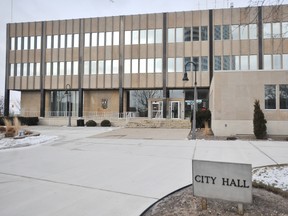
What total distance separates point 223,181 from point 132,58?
35.1 m

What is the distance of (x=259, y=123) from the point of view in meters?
17.9

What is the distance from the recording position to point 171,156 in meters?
10.8

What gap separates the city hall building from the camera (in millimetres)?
35219

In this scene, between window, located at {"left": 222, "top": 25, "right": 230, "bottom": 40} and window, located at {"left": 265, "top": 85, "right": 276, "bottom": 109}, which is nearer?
window, located at {"left": 265, "top": 85, "right": 276, "bottom": 109}

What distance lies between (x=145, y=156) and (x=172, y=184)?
4.45 meters

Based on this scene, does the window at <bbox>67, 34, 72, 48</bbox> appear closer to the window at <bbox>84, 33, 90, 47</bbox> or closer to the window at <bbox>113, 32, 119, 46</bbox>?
the window at <bbox>84, 33, 90, 47</bbox>

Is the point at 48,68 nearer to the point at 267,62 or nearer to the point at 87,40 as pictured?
the point at 87,40

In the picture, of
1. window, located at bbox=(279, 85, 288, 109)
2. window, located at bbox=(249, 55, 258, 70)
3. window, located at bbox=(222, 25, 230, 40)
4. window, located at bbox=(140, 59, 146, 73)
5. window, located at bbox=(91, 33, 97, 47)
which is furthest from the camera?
window, located at bbox=(91, 33, 97, 47)

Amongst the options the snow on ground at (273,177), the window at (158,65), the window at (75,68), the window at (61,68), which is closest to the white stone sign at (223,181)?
the snow on ground at (273,177)

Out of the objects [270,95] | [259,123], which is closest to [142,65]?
[270,95]

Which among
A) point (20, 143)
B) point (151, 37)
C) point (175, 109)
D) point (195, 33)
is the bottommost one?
point (20, 143)

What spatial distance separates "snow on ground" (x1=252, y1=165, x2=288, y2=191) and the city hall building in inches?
1072

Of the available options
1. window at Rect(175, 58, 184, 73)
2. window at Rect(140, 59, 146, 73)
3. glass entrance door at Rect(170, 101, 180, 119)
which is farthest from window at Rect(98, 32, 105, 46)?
glass entrance door at Rect(170, 101, 180, 119)

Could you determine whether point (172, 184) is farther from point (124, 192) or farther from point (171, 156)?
point (171, 156)
